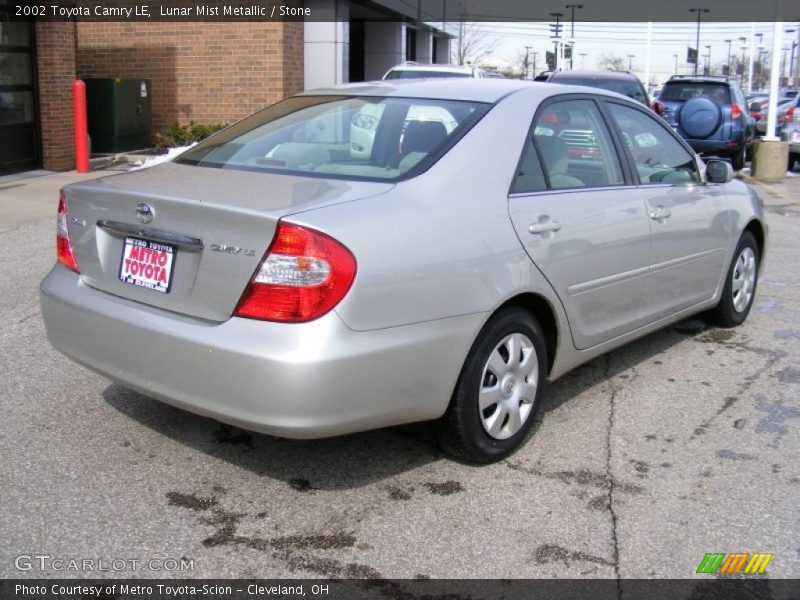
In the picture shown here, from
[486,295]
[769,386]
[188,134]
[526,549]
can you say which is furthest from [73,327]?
[188,134]

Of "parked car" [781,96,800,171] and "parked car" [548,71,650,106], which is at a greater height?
"parked car" [548,71,650,106]

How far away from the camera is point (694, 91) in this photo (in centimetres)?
1819

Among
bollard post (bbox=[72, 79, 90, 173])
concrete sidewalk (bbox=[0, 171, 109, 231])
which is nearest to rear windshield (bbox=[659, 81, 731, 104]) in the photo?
concrete sidewalk (bbox=[0, 171, 109, 231])

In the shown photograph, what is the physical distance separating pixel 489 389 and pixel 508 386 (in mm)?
140

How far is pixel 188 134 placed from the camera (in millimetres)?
17234

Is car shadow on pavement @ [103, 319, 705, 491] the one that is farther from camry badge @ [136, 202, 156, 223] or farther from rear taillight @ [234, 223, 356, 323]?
camry badge @ [136, 202, 156, 223]

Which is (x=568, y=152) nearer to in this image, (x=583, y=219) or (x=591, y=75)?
(x=583, y=219)

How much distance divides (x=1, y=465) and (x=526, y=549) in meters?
2.21

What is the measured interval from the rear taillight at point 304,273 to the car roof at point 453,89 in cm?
142

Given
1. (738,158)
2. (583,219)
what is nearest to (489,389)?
(583,219)

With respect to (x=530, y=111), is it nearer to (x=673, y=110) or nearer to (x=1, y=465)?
(x=1, y=465)

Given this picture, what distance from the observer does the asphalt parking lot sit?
3.21 m

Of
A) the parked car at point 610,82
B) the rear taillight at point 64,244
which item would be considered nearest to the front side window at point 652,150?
the rear taillight at point 64,244

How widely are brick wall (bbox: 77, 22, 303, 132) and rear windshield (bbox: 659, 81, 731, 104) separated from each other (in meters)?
7.51
